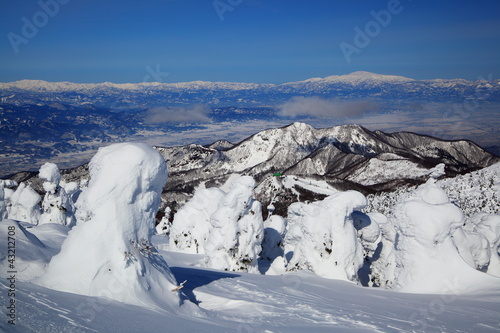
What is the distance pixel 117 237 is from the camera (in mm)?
11711

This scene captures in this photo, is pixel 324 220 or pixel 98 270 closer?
pixel 98 270

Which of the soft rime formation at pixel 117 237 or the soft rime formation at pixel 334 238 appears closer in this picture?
the soft rime formation at pixel 117 237

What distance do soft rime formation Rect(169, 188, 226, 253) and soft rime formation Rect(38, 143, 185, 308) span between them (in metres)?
26.9

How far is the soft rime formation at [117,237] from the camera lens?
11.3 metres

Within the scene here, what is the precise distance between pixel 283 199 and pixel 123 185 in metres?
128

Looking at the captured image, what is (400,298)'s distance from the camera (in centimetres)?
1728

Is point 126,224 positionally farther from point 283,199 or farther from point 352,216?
point 283,199

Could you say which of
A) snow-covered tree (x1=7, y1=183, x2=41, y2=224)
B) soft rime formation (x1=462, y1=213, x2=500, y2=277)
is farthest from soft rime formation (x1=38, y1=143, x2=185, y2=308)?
snow-covered tree (x1=7, y1=183, x2=41, y2=224)

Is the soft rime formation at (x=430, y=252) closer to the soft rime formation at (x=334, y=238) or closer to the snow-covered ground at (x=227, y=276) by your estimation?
the snow-covered ground at (x=227, y=276)

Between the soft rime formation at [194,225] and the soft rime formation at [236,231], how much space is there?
11458mm

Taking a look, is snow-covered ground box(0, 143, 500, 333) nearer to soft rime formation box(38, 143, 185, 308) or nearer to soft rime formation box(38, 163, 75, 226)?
soft rime formation box(38, 143, 185, 308)

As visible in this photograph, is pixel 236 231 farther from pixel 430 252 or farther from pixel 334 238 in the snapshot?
pixel 430 252

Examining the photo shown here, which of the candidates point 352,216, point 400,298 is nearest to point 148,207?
point 400,298

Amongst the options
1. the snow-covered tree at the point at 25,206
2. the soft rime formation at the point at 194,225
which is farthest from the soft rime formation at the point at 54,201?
the soft rime formation at the point at 194,225
